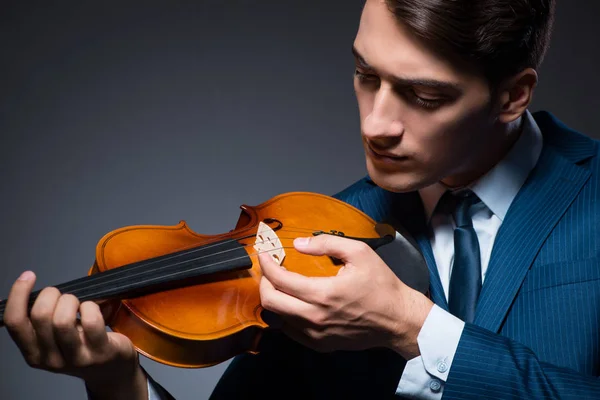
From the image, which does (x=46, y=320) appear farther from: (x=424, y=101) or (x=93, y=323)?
(x=424, y=101)

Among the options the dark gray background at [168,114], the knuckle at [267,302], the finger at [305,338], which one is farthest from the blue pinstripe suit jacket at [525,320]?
the dark gray background at [168,114]

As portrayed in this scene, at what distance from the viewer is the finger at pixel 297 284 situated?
110cm

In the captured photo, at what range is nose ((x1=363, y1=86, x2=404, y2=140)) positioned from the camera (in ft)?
4.15

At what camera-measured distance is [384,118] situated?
1270 millimetres

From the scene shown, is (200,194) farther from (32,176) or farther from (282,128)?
(32,176)

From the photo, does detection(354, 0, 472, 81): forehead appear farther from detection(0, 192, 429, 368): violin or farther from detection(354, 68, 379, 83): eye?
detection(0, 192, 429, 368): violin

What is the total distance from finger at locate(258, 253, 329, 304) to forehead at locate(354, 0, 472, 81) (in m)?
0.39

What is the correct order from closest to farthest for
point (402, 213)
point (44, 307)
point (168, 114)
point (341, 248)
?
point (44, 307), point (341, 248), point (402, 213), point (168, 114)

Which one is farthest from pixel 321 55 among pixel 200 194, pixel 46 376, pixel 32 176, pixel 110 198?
pixel 46 376

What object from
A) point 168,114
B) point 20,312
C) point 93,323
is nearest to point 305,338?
point 93,323

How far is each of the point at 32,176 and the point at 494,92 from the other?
145 centimetres

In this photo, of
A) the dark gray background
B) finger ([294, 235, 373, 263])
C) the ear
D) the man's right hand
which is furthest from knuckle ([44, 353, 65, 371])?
the dark gray background

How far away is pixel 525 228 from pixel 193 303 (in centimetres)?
64

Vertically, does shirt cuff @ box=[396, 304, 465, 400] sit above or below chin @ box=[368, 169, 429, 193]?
below
